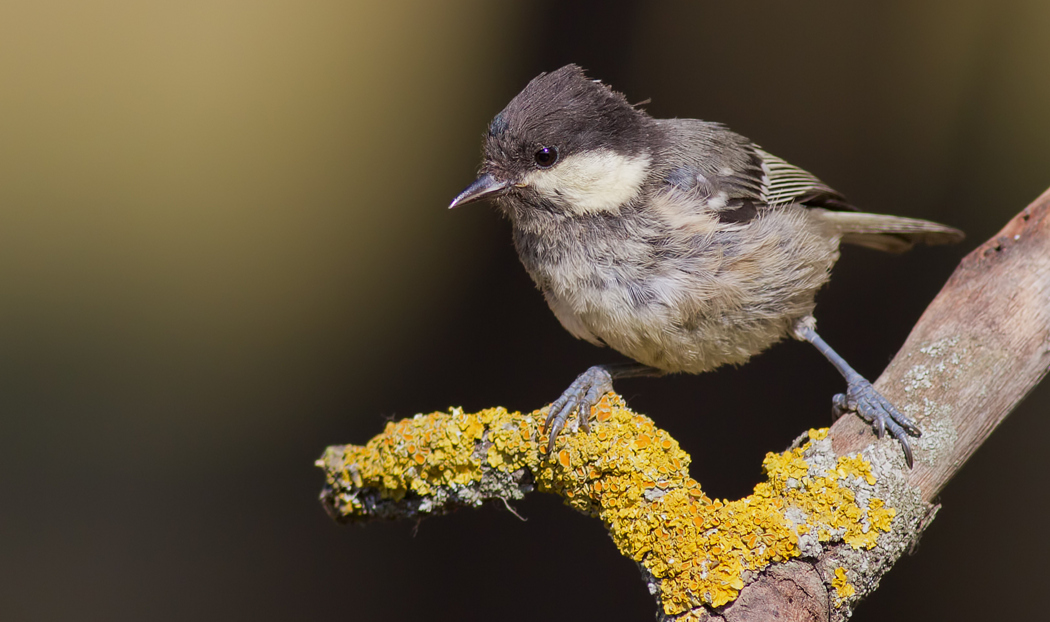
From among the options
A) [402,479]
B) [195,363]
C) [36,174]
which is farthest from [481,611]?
[36,174]

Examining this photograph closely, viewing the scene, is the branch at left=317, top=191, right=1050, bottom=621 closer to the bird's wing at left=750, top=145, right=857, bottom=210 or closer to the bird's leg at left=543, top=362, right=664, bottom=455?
the bird's leg at left=543, top=362, right=664, bottom=455

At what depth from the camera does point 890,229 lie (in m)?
2.60

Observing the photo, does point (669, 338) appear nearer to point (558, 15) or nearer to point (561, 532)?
point (561, 532)

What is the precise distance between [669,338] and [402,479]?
80cm

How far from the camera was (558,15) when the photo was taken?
3377mm

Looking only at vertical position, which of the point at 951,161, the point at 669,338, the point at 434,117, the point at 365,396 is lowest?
the point at 365,396

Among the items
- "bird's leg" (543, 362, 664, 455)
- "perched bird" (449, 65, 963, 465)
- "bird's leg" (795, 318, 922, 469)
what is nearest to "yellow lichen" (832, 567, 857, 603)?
"bird's leg" (795, 318, 922, 469)

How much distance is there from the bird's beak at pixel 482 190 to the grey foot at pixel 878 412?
42.5 inches

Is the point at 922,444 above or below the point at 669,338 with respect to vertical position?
below

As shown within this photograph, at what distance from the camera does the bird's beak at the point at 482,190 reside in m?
2.14

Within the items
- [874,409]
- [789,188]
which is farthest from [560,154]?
[874,409]

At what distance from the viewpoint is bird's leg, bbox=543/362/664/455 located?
192cm

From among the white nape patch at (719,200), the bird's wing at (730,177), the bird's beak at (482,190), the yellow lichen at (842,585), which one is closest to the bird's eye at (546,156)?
the bird's beak at (482,190)

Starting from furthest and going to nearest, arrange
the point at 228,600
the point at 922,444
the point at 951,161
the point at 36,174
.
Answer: the point at 36,174, the point at 228,600, the point at 951,161, the point at 922,444
